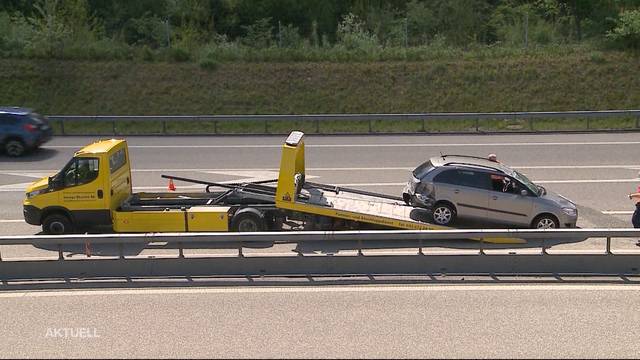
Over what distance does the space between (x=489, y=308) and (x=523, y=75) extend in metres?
21.6

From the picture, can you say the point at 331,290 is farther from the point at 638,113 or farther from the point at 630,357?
the point at 638,113

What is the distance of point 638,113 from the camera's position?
2517cm

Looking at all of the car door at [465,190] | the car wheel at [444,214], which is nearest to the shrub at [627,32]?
the car door at [465,190]

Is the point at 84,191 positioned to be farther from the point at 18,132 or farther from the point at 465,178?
the point at 18,132

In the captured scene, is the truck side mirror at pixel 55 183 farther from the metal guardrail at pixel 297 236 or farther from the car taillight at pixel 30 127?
the car taillight at pixel 30 127

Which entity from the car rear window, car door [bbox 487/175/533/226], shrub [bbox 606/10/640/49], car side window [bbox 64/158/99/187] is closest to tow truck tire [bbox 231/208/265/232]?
car side window [bbox 64/158/99/187]

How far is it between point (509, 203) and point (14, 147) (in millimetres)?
15361

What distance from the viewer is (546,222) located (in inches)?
521

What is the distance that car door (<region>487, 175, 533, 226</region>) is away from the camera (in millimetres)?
13203

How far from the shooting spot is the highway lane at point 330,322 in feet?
26.2

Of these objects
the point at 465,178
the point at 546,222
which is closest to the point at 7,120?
the point at 465,178

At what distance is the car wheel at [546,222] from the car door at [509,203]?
149 mm

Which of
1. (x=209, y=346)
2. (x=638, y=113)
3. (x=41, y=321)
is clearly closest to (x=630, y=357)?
(x=209, y=346)

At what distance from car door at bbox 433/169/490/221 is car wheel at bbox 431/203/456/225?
115 millimetres
